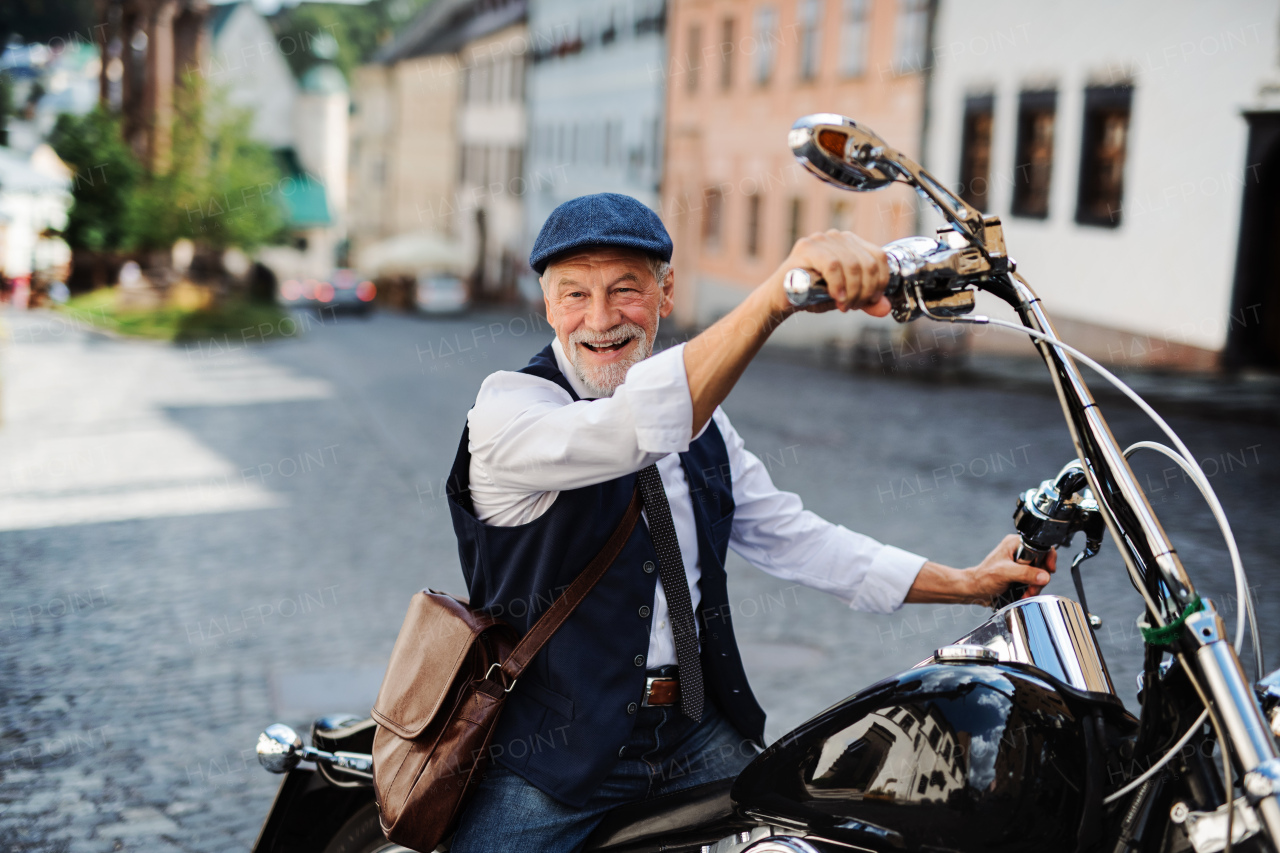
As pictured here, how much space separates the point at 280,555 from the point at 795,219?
2326cm

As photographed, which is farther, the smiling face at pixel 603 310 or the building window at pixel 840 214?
the building window at pixel 840 214

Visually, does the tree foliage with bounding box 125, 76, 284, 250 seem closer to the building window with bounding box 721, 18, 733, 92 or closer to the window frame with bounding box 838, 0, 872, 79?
the building window with bounding box 721, 18, 733, 92

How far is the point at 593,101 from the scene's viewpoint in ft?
146

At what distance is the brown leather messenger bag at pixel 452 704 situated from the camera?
87.7 inches

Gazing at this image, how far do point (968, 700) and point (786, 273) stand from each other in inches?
22.3

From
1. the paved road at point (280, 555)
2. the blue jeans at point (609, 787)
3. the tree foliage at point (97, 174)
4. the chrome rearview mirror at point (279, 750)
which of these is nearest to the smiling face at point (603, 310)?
the blue jeans at point (609, 787)

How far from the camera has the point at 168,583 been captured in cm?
745

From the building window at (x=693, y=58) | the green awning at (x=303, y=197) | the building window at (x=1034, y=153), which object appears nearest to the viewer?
the building window at (x=1034, y=153)

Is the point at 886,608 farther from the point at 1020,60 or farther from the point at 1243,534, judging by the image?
the point at 1020,60

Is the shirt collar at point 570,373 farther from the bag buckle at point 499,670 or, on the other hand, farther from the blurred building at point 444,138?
the blurred building at point 444,138

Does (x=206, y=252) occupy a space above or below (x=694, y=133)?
below

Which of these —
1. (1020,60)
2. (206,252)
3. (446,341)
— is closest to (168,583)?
(1020,60)

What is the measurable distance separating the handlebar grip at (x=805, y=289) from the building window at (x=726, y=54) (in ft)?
110

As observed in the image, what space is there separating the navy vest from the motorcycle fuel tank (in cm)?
45
